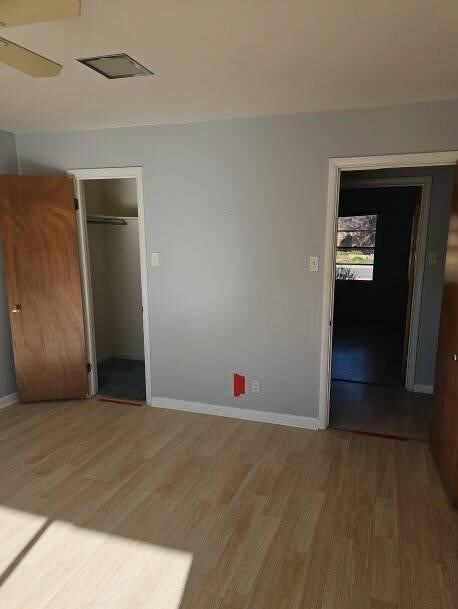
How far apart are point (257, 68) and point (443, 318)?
6.64 ft

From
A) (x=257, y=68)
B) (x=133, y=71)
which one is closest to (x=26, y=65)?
(x=133, y=71)

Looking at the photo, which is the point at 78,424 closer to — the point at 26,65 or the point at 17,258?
the point at 17,258

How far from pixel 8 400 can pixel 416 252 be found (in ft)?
14.0

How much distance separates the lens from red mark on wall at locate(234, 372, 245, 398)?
3.47 m

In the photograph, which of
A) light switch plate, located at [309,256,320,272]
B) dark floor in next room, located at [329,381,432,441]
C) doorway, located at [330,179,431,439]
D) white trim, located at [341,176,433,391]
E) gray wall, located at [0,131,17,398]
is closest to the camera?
light switch plate, located at [309,256,320,272]

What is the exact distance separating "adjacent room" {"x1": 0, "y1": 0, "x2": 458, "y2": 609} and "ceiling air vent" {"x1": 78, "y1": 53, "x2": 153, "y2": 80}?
0.8 inches

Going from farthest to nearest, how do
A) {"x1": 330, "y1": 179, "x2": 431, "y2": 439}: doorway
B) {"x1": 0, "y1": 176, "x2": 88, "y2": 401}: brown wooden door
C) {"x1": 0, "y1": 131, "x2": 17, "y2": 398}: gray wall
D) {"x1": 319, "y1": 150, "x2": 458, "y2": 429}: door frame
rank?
{"x1": 330, "y1": 179, "x2": 431, "y2": 439}: doorway
{"x1": 0, "y1": 131, "x2": 17, "y2": 398}: gray wall
{"x1": 0, "y1": 176, "x2": 88, "y2": 401}: brown wooden door
{"x1": 319, "y1": 150, "x2": 458, "y2": 429}: door frame

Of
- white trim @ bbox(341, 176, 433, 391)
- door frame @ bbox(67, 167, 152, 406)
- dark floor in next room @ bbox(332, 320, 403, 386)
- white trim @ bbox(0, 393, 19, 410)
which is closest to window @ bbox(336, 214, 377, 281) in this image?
dark floor in next room @ bbox(332, 320, 403, 386)

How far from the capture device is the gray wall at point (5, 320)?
3.67 meters

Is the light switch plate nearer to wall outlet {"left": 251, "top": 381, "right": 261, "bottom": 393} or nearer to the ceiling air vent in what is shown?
wall outlet {"left": 251, "top": 381, "right": 261, "bottom": 393}

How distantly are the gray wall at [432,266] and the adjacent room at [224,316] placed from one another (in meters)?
0.02

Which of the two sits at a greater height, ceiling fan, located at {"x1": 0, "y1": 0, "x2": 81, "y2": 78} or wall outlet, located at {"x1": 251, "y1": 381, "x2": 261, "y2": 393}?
ceiling fan, located at {"x1": 0, "y1": 0, "x2": 81, "y2": 78}

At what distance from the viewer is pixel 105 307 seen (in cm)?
520

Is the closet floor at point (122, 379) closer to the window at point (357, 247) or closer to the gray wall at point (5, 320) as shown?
the gray wall at point (5, 320)
